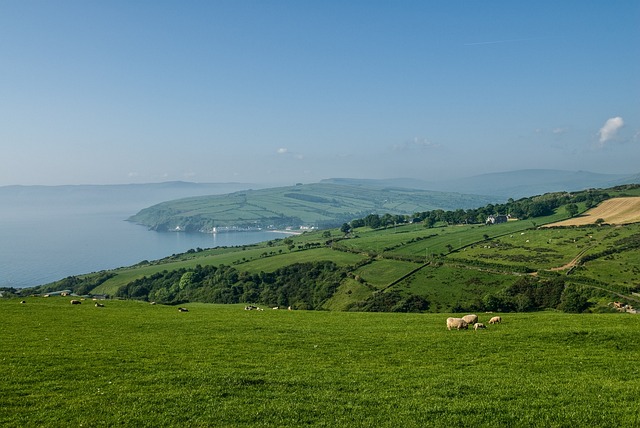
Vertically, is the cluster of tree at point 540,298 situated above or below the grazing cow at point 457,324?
below

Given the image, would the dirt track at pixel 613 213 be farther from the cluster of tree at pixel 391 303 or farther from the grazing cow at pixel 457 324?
the grazing cow at pixel 457 324

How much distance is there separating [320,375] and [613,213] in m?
197

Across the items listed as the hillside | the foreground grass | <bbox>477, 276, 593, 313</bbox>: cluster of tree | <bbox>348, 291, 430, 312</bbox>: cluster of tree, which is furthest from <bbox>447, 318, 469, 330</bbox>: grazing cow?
<bbox>348, 291, 430, 312</bbox>: cluster of tree

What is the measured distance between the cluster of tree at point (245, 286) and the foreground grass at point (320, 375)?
101m

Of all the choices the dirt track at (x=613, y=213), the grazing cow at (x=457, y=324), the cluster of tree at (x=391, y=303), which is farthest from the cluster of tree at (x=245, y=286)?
the dirt track at (x=613, y=213)

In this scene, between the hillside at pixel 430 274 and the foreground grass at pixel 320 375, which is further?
the hillside at pixel 430 274

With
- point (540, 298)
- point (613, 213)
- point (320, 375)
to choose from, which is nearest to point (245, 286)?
point (540, 298)

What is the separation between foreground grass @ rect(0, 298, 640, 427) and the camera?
46.6 ft

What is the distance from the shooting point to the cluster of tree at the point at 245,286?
138 meters

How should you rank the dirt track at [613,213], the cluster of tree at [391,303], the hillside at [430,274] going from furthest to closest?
1. the dirt track at [613,213]
2. the cluster of tree at [391,303]
3. the hillside at [430,274]

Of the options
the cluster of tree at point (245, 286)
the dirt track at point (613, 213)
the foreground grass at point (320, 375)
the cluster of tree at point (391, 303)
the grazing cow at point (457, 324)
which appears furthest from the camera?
the dirt track at point (613, 213)

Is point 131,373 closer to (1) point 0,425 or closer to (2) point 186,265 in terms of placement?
(1) point 0,425

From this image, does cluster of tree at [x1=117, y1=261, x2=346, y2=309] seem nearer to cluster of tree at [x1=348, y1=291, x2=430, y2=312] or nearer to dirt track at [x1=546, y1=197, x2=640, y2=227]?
cluster of tree at [x1=348, y1=291, x2=430, y2=312]

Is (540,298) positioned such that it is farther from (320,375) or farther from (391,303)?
(320,375)
